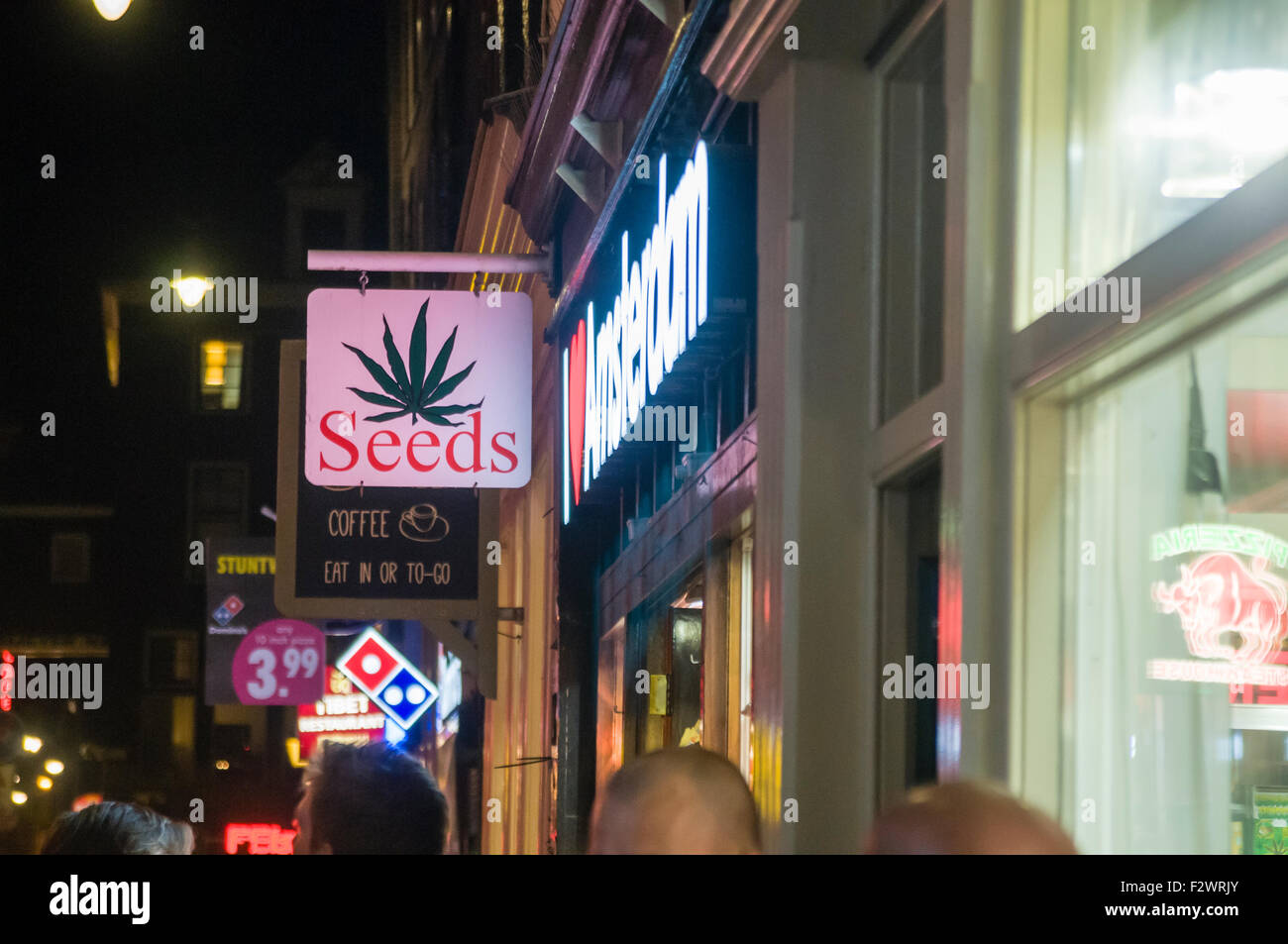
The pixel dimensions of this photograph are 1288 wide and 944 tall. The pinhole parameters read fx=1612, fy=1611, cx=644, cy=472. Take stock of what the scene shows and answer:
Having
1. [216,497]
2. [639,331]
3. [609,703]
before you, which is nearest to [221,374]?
[216,497]

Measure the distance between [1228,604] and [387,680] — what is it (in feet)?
47.7

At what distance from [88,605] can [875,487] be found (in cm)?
4312

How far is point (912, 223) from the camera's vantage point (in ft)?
14.5

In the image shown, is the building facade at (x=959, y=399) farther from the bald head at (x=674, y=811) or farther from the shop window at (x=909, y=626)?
the bald head at (x=674, y=811)

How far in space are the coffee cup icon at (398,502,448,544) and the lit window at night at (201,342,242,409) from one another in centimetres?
3596

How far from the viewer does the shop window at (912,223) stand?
424cm

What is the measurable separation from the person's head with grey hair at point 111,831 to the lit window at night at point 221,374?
4138 centimetres

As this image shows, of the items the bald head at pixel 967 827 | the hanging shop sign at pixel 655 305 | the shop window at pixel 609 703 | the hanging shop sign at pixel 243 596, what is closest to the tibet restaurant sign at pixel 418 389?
the hanging shop sign at pixel 655 305

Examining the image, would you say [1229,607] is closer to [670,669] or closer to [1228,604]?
[1228,604]

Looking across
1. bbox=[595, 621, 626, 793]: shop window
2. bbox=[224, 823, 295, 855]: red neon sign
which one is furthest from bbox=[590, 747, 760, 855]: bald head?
bbox=[224, 823, 295, 855]: red neon sign

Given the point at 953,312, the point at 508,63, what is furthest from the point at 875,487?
the point at 508,63

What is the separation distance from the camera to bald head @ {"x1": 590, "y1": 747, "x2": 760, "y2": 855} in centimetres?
211
